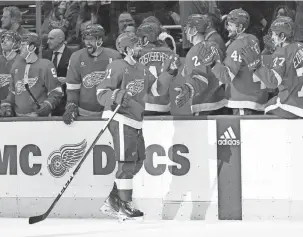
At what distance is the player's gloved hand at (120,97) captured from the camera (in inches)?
297

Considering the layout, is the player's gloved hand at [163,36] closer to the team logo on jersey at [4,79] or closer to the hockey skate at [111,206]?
the team logo on jersey at [4,79]

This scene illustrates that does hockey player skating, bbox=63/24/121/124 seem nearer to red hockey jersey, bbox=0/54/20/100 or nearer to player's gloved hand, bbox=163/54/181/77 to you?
player's gloved hand, bbox=163/54/181/77

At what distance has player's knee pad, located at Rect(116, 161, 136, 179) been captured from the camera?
771 centimetres

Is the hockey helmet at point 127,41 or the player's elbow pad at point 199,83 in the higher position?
the hockey helmet at point 127,41

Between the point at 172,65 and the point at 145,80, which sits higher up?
the point at 172,65

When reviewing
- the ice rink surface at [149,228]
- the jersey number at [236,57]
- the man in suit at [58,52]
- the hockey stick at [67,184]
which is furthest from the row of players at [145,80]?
the man in suit at [58,52]

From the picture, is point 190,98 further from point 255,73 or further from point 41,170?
point 41,170

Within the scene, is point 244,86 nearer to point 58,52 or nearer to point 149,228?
point 149,228

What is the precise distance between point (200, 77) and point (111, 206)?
1.26 metres

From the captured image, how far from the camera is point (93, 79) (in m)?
8.41

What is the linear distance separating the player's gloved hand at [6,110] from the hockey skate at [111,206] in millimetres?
1347

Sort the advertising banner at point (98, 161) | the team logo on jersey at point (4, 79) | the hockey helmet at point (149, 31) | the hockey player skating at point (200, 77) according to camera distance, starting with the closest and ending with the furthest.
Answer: the advertising banner at point (98, 161), the hockey player skating at point (200, 77), the hockey helmet at point (149, 31), the team logo on jersey at point (4, 79)

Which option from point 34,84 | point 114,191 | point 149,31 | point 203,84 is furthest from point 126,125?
point 34,84

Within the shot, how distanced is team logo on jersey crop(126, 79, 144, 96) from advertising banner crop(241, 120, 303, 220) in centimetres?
84
